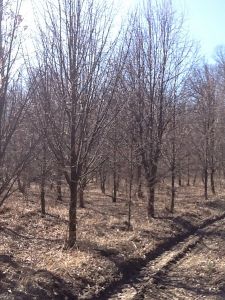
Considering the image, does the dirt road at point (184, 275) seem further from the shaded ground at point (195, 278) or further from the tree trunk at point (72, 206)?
the tree trunk at point (72, 206)

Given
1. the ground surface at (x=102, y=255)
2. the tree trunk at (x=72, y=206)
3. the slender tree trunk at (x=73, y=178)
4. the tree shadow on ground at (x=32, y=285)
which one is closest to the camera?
the tree shadow on ground at (x=32, y=285)

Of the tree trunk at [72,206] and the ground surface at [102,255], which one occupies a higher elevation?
the tree trunk at [72,206]

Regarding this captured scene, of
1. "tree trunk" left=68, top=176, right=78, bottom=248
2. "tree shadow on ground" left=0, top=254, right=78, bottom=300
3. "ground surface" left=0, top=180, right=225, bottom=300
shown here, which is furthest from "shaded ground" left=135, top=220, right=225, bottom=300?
"tree trunk" left=68, top=176, right=78, bottom=248

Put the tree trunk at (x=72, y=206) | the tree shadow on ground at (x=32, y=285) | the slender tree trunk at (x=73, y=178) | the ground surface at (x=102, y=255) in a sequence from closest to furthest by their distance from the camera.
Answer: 1. the tree shadow on ground at (x=32, y=285)
2. the ground surface at (x=102, y=255)
3. the slender tree trunk at (x=73, y=178)
4. the tree trunk at (x=72, y=206)

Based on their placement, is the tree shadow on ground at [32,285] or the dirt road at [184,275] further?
the dirt road at [184,275]

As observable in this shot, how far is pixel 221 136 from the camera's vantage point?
3064 cm

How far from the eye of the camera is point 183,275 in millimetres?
10070

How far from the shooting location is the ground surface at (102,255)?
8672mm

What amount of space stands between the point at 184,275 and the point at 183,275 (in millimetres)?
22

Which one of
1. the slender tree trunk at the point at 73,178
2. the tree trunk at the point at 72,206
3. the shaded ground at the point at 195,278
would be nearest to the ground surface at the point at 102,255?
the shaded ground at the point at 195,278

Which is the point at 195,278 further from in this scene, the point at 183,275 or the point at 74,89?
the point at 74,89

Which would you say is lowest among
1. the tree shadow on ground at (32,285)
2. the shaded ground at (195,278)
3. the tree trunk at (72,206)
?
the shaded ground at (195,278)

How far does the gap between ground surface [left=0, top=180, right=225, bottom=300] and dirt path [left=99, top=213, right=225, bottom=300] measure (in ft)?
0.06

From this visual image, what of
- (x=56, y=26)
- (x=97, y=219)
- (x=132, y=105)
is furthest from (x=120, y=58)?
(x=97, y=219)
